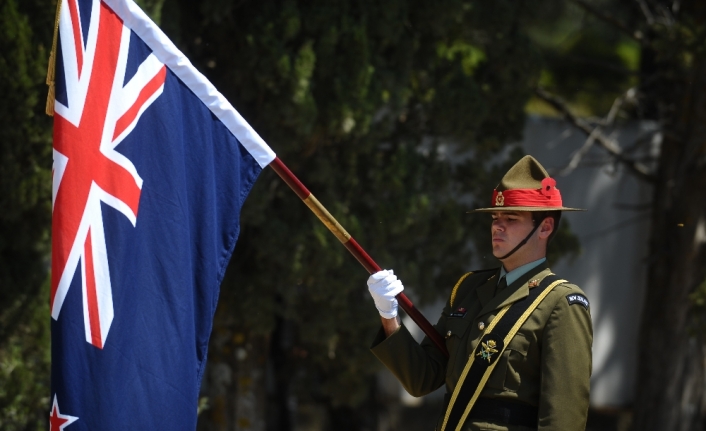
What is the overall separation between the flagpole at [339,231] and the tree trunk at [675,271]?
3.90m

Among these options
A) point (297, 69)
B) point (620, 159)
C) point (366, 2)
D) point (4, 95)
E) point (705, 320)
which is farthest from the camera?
point (620, 159)

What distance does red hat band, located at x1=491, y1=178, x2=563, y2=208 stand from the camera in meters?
3.05

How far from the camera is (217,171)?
126 inches

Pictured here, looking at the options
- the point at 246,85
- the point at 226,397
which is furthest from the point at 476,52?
the point at 226,397

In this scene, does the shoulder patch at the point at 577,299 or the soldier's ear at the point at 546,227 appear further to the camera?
the soldier's ear at the point at 546,227

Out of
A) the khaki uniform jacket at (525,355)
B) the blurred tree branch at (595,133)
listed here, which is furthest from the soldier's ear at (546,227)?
the blurred tree branch at (595,133)

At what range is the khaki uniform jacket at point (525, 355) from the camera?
279cm

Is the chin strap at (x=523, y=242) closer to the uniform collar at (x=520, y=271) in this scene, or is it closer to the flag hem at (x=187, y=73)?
the uniform collar at (x=520, y=271)

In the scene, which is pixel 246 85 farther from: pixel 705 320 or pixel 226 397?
pixel 705 320

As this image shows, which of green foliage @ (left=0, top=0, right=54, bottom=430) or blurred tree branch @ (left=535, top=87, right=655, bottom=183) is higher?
green foliage @ (left=0, top=0, right=54, bottom=430)

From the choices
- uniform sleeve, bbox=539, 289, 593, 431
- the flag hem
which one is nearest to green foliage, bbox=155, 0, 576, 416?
the flag hem

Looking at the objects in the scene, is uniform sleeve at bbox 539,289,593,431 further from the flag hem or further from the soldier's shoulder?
the flag hem

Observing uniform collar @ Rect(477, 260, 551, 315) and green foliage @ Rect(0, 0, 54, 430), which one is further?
green foliage @ Rect(0, 0, 54, 430)

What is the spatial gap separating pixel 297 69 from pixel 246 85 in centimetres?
38
